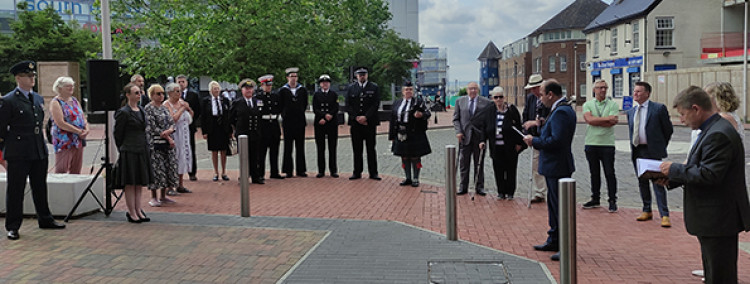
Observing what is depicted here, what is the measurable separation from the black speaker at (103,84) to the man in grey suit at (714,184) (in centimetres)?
692

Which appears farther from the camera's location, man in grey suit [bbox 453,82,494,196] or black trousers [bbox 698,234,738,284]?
man in grey suit [bbox 453,82,494,196]

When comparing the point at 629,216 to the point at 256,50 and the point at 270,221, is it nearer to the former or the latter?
the point at 270,221

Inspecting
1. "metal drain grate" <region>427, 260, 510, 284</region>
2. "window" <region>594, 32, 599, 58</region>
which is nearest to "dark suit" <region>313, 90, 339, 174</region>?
"metal drain grate" <region>427, 260, 510, 284</region>

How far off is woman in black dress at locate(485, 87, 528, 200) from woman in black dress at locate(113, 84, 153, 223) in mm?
5055

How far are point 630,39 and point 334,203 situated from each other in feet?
133

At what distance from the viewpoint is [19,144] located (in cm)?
763

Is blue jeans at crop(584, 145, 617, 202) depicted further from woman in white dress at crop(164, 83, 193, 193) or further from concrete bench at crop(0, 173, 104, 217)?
concrete bench at crop(0, 173, 104, 217)

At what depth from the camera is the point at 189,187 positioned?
1191 centimetres

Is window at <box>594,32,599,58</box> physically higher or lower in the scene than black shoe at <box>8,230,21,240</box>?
higher

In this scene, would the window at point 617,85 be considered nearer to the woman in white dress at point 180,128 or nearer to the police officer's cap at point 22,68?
the woman in white dress at point 180,128

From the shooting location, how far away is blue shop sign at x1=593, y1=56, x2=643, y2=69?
4491 cm

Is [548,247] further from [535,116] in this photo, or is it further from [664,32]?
[664,32]

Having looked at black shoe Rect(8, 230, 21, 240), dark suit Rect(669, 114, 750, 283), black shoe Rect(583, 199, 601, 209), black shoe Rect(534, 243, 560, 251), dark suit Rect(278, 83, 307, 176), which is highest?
dark suit Rect(278, 83, 307, 176)

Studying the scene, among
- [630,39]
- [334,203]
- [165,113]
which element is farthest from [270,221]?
[630,39]
